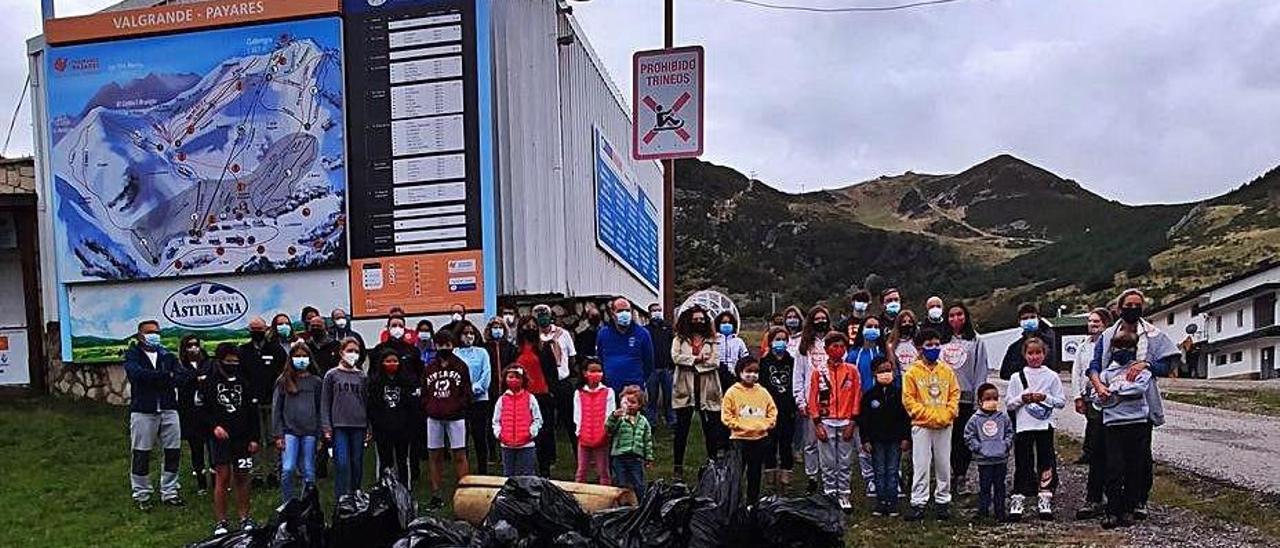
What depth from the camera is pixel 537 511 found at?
7383 mm

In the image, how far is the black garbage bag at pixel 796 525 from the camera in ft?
23.7

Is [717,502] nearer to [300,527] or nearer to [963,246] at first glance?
[300,527]

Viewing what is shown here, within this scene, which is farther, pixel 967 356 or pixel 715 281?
pixel 715 281

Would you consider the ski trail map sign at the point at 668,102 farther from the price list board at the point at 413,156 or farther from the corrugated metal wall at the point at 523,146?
the corrugated metal wall at the point at 523,146

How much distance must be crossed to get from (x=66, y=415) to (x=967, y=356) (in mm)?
12314

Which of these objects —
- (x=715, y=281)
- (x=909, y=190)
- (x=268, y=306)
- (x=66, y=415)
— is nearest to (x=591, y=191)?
(x=268, y=306)

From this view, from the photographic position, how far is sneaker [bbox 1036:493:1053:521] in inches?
344

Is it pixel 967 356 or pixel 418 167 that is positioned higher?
pixel 418 167

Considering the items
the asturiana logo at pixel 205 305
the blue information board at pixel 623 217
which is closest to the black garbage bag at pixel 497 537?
the asturiana logo at pixel 205 305

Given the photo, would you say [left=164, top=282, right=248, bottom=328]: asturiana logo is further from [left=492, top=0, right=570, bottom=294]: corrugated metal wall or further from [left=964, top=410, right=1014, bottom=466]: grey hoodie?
[left=964, top=410, right=1014, bottom=466]: grey hoodie

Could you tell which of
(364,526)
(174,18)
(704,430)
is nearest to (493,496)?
(364,526)

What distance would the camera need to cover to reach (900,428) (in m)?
9.20

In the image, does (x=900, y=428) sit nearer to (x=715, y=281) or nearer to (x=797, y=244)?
(x=715, y=281)

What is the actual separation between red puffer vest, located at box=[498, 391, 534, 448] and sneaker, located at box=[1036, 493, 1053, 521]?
4139 millimetres
